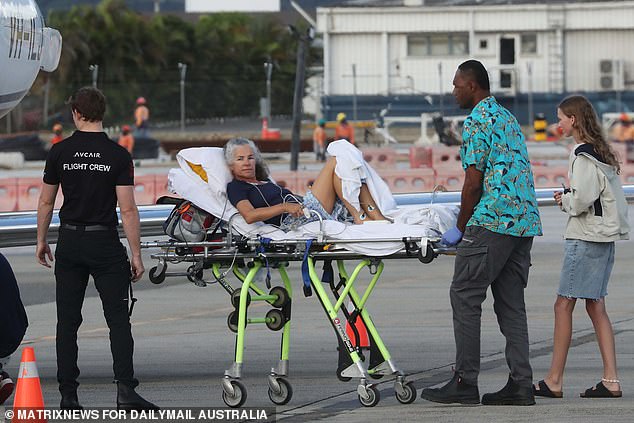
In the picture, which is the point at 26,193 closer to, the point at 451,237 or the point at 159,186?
the point at 159,186

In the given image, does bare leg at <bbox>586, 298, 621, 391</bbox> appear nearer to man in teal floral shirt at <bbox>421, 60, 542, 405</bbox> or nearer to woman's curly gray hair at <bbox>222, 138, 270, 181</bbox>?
man in teal floral shirt at <bbox>421, 60, 542, 405</bbox>

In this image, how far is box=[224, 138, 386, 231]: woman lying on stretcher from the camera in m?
9.56

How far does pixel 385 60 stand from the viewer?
213ft

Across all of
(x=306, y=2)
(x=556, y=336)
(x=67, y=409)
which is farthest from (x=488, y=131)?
(x=306, y=2)

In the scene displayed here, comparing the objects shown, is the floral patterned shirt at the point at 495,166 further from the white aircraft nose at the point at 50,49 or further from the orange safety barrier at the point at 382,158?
the orange safety barrier at the point at 382,158

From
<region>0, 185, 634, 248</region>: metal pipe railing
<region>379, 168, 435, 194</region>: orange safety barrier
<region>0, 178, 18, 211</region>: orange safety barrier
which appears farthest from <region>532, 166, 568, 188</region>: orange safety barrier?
<region>0, 185, 634, 248</region>: metal pipe railing

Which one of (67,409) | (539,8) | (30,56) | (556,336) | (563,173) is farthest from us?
(539,8)

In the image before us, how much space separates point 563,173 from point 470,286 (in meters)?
25.2

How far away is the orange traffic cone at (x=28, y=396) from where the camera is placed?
8383 millimetres

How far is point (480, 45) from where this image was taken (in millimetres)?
65938

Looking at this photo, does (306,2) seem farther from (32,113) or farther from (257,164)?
(257,164)

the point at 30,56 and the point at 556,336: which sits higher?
the point at 30,56

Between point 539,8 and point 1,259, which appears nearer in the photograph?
point 1,259

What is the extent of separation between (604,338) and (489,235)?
1.19 meters
